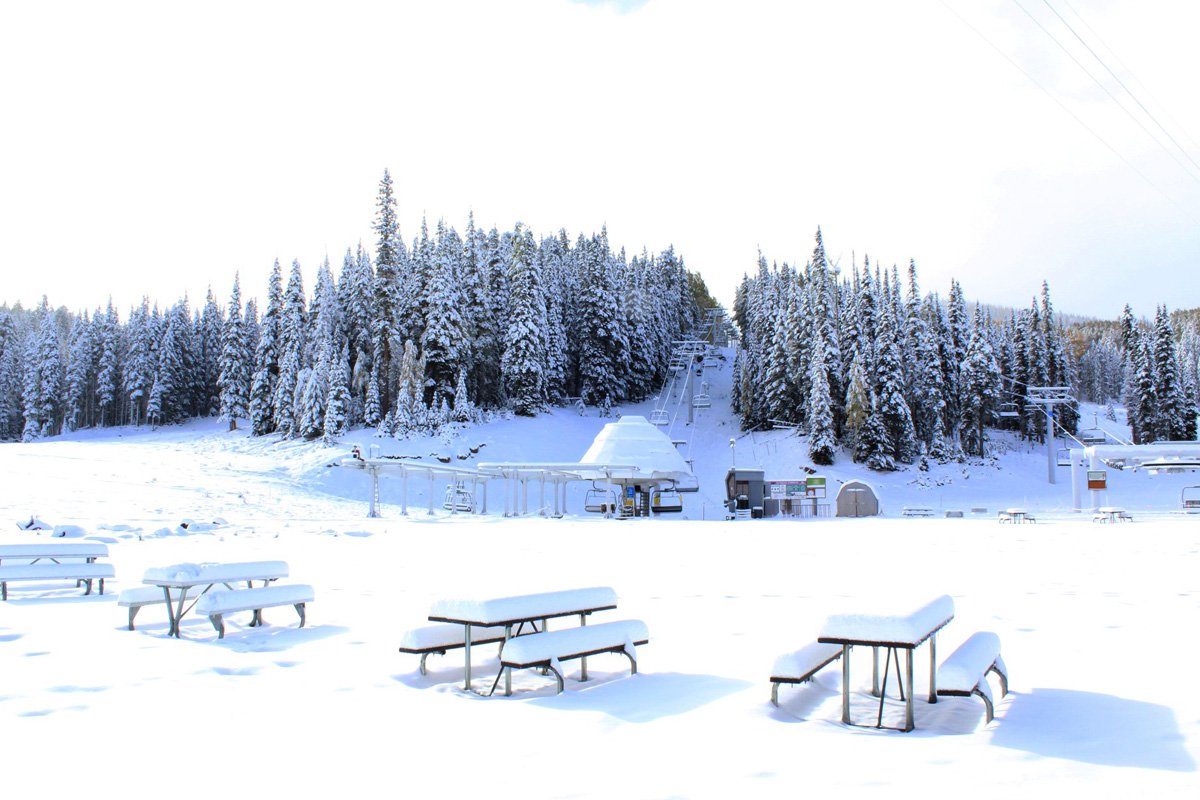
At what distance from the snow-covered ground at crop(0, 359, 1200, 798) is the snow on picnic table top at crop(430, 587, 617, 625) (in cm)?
22

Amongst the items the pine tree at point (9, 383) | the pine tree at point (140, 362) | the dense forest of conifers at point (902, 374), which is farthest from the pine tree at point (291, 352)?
the dense forest of conifers at point (902, 374)

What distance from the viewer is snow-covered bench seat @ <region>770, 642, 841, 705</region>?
5671 millimetres

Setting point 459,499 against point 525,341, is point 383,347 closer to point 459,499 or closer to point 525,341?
point 525,341

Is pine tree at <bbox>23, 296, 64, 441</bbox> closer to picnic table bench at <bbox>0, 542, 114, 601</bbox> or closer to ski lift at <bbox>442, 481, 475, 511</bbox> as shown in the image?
ski lift at <bbox>442, 481, 475, 511</bbox>

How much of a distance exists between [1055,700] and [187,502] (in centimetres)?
2920

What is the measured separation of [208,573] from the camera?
8.95m

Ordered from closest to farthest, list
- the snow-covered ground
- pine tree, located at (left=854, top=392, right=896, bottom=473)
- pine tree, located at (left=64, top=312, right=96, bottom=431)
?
the snow-covered ground → pine tree, located at (left=854, top=392, right=896, bottom=473) → pine tree, located at (left=64, top=312, right=96, bottom=431)

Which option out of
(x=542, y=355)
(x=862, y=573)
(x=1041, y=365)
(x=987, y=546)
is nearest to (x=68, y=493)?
(x=862, y=573)

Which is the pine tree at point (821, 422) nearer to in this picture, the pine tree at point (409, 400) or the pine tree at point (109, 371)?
the pine tree at point (409, 400)

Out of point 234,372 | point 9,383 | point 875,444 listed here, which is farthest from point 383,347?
point 9,383

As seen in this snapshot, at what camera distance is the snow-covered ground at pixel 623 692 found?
452 cm

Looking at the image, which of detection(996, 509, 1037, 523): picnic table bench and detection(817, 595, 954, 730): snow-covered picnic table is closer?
detection(817, 595, 954, 730): snow-covered picnic table

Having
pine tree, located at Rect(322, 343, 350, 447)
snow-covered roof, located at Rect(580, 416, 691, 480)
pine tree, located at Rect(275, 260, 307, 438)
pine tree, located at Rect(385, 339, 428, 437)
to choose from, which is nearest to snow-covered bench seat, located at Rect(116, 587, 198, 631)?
snow-covered roof, located at Rect(580, 416, 691, 480)

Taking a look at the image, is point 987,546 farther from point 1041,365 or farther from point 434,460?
point 1041,365
